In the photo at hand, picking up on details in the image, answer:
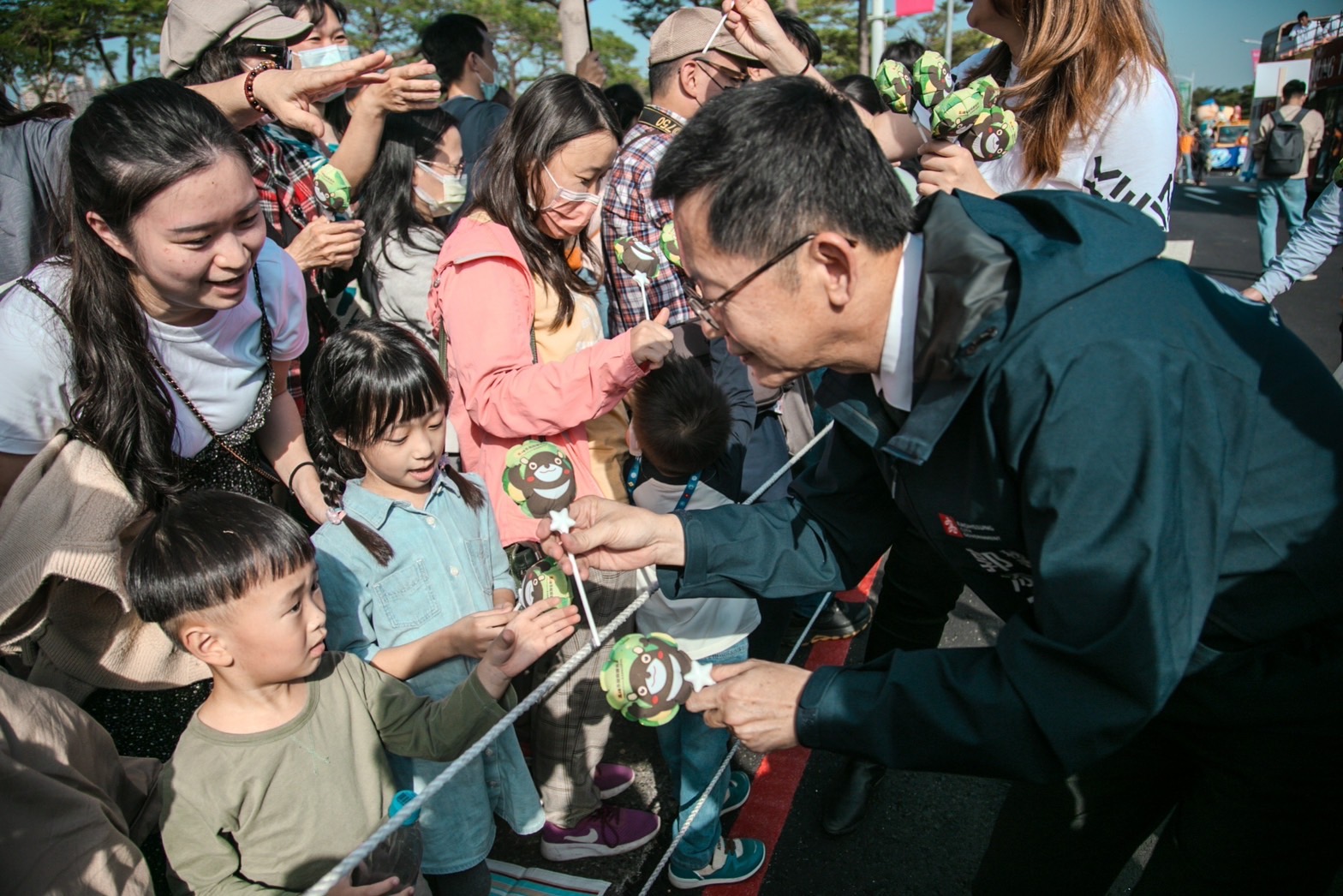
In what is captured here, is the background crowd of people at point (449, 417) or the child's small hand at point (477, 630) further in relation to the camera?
the child's small hand at point (477, 630)

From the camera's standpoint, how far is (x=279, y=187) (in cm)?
315

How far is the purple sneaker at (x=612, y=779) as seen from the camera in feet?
9.83

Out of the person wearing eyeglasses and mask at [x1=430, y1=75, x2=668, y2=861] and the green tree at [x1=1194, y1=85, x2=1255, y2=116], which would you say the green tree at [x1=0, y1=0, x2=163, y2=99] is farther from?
the green tree at [x1=1194, y1=85, x2=1255, y2=116]

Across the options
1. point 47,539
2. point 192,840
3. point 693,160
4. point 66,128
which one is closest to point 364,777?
point 192,840

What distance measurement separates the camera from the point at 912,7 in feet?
37.3

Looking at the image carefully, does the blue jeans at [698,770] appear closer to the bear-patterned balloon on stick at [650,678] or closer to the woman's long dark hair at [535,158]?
the bear-patterned balloon on stick at [650,678]

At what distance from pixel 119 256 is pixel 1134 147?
7.96 feet

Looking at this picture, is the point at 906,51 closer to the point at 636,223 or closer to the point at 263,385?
the point at 636,223

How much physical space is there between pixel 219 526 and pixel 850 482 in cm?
132

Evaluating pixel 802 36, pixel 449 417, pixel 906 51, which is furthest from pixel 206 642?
pixel 906 51

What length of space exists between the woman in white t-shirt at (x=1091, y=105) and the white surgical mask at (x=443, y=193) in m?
1.93

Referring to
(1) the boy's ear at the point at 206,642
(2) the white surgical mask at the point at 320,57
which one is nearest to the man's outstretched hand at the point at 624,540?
(1) the boy's ear at the point at 206,642

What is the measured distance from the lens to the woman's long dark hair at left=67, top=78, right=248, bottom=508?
190cm

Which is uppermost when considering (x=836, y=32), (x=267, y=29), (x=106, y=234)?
(x=267, y=29)
